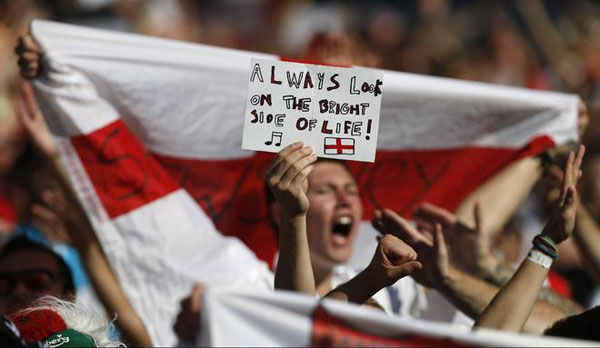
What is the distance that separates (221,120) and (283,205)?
131 centimetres

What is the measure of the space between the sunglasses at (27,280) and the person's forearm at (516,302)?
1.46 m

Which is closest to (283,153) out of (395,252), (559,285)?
(395,252)

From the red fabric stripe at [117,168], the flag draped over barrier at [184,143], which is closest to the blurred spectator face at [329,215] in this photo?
the flag draped over barrier at [184,143]

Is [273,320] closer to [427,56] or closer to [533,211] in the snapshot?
[533,211]

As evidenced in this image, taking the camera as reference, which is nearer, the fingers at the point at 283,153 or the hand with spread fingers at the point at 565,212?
the fingers at the point at 283,153

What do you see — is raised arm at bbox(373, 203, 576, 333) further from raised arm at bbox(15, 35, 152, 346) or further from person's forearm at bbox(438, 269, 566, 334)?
raised arm at bbox(15, 35, 152, 346)

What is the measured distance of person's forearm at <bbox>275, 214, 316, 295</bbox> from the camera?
240 cm

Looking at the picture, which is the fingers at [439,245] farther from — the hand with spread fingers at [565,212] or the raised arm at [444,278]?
the hand with spread fingers at [565,212]

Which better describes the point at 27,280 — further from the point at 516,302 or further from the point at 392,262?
the point at 516,302

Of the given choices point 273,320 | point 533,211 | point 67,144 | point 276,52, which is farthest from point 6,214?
point 273,320

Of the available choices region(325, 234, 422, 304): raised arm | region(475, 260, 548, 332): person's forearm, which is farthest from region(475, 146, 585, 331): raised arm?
region(325, 234, 422, 304): raised arm

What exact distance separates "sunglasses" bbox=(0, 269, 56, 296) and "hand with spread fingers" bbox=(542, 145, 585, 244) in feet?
5.20

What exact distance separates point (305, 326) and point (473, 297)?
1.16 meters

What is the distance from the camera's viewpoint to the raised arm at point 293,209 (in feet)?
7.70
